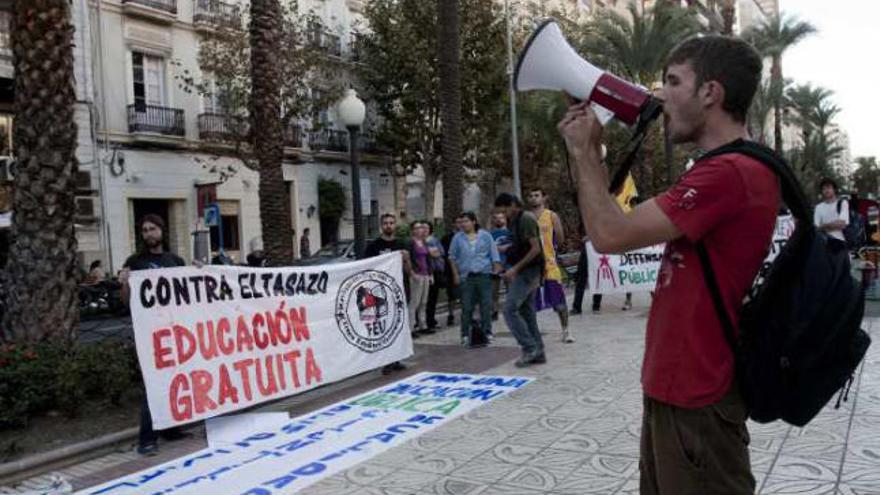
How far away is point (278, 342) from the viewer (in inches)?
256

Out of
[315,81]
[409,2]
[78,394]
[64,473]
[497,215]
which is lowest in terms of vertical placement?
[64,473]

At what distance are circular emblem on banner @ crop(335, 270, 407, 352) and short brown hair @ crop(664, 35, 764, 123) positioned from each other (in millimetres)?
5633

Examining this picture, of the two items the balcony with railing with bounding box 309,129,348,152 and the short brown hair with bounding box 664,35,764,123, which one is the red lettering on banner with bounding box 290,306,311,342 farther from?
the balcony with railing with bounding box 309,129,348,152

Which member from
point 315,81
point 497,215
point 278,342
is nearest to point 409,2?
point 315,81

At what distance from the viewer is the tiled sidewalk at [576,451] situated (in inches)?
161

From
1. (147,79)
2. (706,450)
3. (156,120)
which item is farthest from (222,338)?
(147,79)

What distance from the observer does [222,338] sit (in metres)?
5.99

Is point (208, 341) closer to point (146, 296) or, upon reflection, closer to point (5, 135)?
point (146, 296)

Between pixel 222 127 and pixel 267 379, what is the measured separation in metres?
21.0

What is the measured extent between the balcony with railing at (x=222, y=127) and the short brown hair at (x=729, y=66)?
2252cm

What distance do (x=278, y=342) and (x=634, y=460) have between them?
130 inches

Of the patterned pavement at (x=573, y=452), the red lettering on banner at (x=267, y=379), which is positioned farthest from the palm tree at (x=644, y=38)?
the red lettering on banner at (x=267, y=379)

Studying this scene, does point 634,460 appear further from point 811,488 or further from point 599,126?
point 599,126

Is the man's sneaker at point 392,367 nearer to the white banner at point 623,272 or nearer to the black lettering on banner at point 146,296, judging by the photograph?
the black lettering on banner at point 146,296
